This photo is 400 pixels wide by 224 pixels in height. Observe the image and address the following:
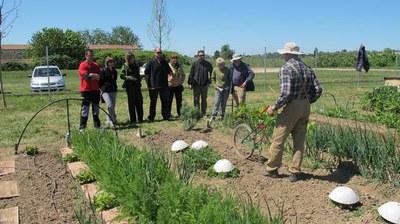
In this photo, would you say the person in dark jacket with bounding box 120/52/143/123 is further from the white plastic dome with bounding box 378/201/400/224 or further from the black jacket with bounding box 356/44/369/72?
the black jacket with bounding box 356/44/369/72

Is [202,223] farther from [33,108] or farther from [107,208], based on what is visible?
[33,108]

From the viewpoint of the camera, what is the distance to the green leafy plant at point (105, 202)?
3.71 meters

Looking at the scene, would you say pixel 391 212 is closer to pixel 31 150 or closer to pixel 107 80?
pixel 31 150

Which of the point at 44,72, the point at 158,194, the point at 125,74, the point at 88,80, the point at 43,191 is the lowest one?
the point at 43,191

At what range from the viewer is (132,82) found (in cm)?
905

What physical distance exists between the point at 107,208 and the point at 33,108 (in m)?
9.41

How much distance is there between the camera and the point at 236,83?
8875mm

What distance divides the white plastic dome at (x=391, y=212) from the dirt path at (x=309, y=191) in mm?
144

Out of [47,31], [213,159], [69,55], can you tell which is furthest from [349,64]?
[213,159]

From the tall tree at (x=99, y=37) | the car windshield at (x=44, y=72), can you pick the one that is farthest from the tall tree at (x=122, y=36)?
the car windshield at (x=44, y=72)

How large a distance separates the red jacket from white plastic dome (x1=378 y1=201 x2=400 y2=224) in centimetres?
597

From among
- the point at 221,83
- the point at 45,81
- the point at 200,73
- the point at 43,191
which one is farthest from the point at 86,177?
the point at 45,81

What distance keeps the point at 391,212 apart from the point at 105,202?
255 cm

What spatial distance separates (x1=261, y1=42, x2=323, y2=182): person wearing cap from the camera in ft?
14.4
